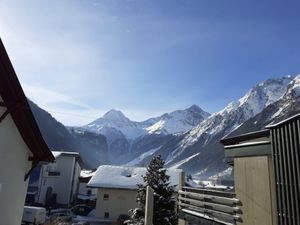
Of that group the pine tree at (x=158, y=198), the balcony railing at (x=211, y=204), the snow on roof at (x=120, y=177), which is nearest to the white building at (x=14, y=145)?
the balcony railing at (x=211, y=204)

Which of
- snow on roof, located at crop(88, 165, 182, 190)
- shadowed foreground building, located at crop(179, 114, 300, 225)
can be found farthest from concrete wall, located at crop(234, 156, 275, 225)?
snow on roof, located at crop(88, 165, 182, 190)

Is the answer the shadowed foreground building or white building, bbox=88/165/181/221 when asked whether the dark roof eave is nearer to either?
the shadowed foreground building

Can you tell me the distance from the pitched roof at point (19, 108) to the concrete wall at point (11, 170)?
165 mm

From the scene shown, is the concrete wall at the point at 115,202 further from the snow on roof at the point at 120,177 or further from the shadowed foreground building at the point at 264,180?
the shadowed foreground building at the point at 264,180

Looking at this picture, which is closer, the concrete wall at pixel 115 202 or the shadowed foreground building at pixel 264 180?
the shadowed foreground building at pixel 264 180

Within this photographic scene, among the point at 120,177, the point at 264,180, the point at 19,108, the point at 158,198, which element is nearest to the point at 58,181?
the point at 120,177

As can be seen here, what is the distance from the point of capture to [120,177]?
36.1 meters

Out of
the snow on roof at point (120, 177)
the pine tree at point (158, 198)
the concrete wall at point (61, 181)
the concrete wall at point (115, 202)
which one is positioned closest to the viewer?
the pine tree at point (158, 198)

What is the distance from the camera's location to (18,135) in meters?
9.29

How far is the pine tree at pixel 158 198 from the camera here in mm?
17178

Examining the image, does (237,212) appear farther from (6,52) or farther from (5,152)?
(6,52)

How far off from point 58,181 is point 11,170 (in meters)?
39.6

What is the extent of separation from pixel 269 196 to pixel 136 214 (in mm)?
10868

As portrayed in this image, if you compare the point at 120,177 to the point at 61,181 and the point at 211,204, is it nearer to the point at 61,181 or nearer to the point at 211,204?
the point at 61,181
